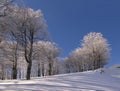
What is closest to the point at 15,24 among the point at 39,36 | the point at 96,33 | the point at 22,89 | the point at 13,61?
Result: the point at 39,36

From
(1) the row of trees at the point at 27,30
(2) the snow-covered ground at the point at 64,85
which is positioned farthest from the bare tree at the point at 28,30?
(2) the snow-covered ground at the point at 64,85

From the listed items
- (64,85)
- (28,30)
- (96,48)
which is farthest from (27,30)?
(96,48)

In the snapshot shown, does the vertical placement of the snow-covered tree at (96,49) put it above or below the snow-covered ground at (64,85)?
above

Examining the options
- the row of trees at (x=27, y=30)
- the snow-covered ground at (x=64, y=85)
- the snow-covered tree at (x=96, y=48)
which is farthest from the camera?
the snow-covered tree at (x=96, y=48)

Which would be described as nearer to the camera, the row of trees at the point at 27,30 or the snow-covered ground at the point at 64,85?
the snow-covered ground at the point at 64,85

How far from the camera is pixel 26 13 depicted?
100 ft

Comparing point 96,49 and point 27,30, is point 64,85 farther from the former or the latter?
point 96,49

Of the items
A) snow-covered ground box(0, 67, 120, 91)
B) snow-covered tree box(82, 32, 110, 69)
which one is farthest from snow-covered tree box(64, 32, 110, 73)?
snow-covered ground box(0, 67, 120, 91)

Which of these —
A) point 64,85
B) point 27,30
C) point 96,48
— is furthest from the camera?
point 96,48

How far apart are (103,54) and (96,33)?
6944 millimetres

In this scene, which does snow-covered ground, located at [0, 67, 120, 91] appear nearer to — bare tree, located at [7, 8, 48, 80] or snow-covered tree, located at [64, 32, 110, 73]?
bare tree, located at [7, 8, 48, 80]

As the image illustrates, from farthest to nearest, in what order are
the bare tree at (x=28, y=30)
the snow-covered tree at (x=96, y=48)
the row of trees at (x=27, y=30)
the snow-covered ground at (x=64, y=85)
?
the snow-covered tree at (x=96, y=48) < the bare tree at (x=28, y=30) < the row of trees at (x=27, y=30) < the snow-covered ground at (x=64, y=85)

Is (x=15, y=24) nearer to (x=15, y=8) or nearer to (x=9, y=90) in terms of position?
(x=15, y=8)

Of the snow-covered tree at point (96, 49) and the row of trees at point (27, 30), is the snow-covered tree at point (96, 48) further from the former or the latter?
the row of trees at point (27, 30)
